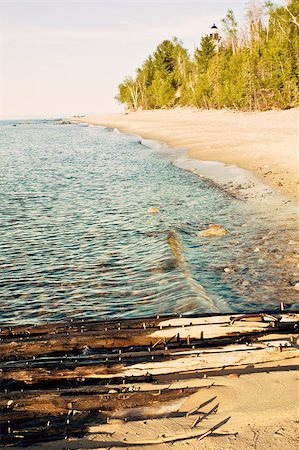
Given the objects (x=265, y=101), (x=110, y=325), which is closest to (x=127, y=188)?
(x=110, y=325)

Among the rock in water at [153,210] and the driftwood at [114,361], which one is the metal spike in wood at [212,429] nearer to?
the driftwood at [114,361]

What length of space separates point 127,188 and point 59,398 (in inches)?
681

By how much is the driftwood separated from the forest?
53.7m

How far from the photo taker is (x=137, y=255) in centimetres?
1148

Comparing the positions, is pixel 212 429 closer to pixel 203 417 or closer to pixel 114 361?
pixel 203 417

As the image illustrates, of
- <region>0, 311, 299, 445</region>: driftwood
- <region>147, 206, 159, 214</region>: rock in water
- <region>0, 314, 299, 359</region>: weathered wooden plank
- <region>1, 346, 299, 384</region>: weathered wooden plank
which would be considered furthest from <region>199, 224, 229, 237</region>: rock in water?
<region>1, 346, 299, 384</region>: weathered wooden plank

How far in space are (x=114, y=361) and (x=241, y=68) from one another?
66.9m

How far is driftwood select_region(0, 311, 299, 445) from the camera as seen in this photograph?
446 cm

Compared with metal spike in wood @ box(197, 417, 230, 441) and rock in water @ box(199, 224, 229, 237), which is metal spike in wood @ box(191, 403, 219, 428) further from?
rock in water @ box(199, 224, 229, 237)

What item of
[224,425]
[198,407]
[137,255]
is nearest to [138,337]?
[198,407]

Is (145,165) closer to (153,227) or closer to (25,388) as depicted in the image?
(153,227)

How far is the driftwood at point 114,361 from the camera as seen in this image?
446cm

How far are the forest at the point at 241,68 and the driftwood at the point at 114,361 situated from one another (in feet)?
176

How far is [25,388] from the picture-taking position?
16.4 feet
